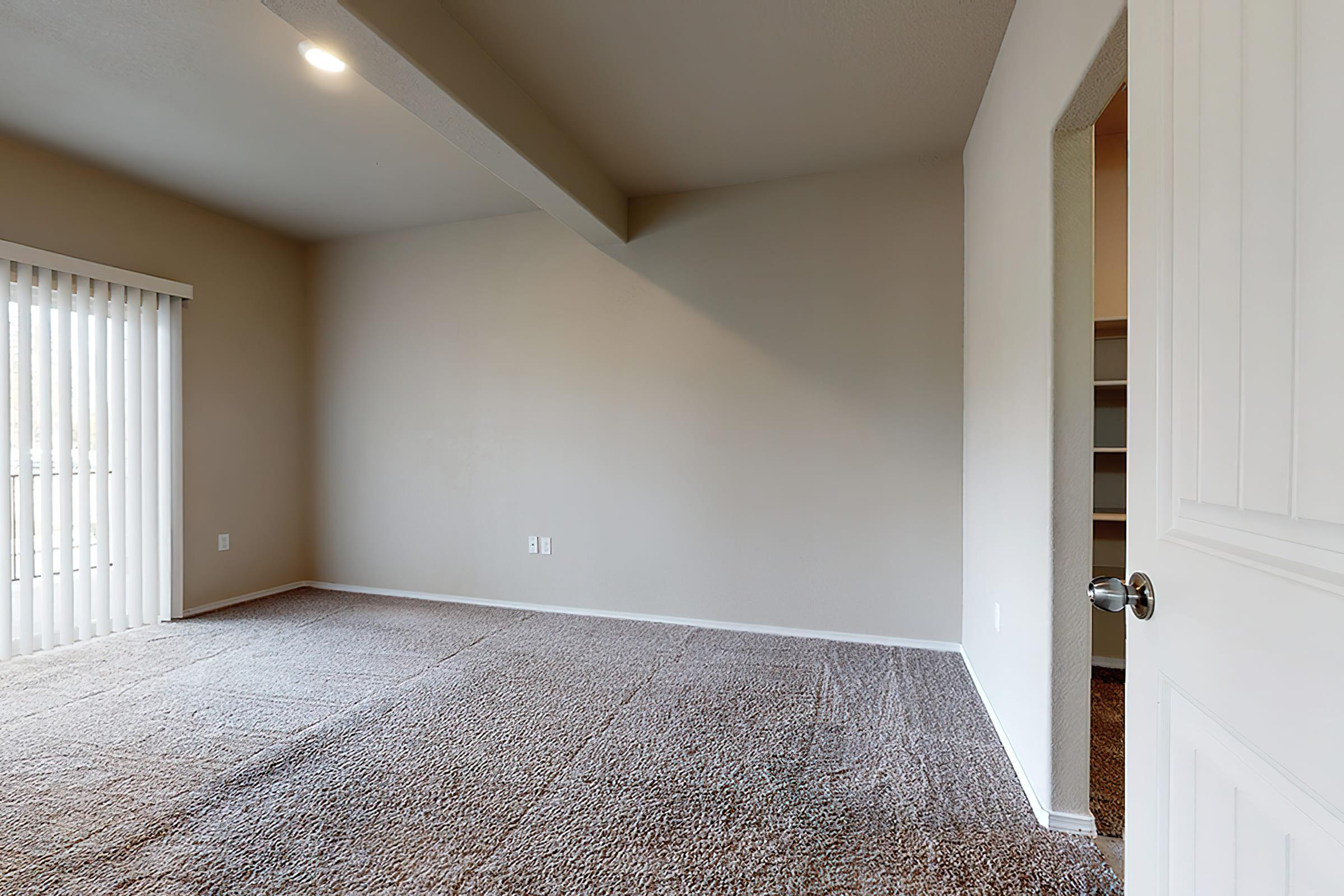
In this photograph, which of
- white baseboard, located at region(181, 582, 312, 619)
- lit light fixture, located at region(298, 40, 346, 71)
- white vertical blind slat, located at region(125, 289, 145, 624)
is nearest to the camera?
lit light fixture, located at region(298, 40, 346, 71)

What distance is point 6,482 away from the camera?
301 centimetres

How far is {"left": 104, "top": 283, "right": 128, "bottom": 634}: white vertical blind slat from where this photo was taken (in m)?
3.46

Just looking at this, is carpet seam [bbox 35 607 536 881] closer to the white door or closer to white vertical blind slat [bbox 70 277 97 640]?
white vertical blind slat [bbox 70 277 97 640]

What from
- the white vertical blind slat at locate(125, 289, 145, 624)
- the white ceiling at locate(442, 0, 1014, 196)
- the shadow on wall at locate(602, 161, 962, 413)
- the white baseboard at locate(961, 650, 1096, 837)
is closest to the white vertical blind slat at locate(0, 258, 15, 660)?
the white vertical blind slat at locate(125, 289, 145, 624)

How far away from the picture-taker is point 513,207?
395 centimetres

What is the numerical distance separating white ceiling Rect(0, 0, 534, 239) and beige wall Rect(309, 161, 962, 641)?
62 cm

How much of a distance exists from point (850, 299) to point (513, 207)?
227cm

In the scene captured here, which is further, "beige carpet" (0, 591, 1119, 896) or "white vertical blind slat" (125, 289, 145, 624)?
"white vertical blind slat" (125, 289, 145, 624)

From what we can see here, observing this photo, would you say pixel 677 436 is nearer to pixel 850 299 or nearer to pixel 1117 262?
pixel 850 299

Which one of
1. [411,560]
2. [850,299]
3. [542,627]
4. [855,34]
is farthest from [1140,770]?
[411,560]

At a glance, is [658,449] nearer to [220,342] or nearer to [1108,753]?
[1108,753]

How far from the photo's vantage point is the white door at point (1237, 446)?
1.71ft

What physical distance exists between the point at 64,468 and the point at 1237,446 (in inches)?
185

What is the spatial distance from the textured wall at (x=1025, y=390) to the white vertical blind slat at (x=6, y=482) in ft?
15.1
